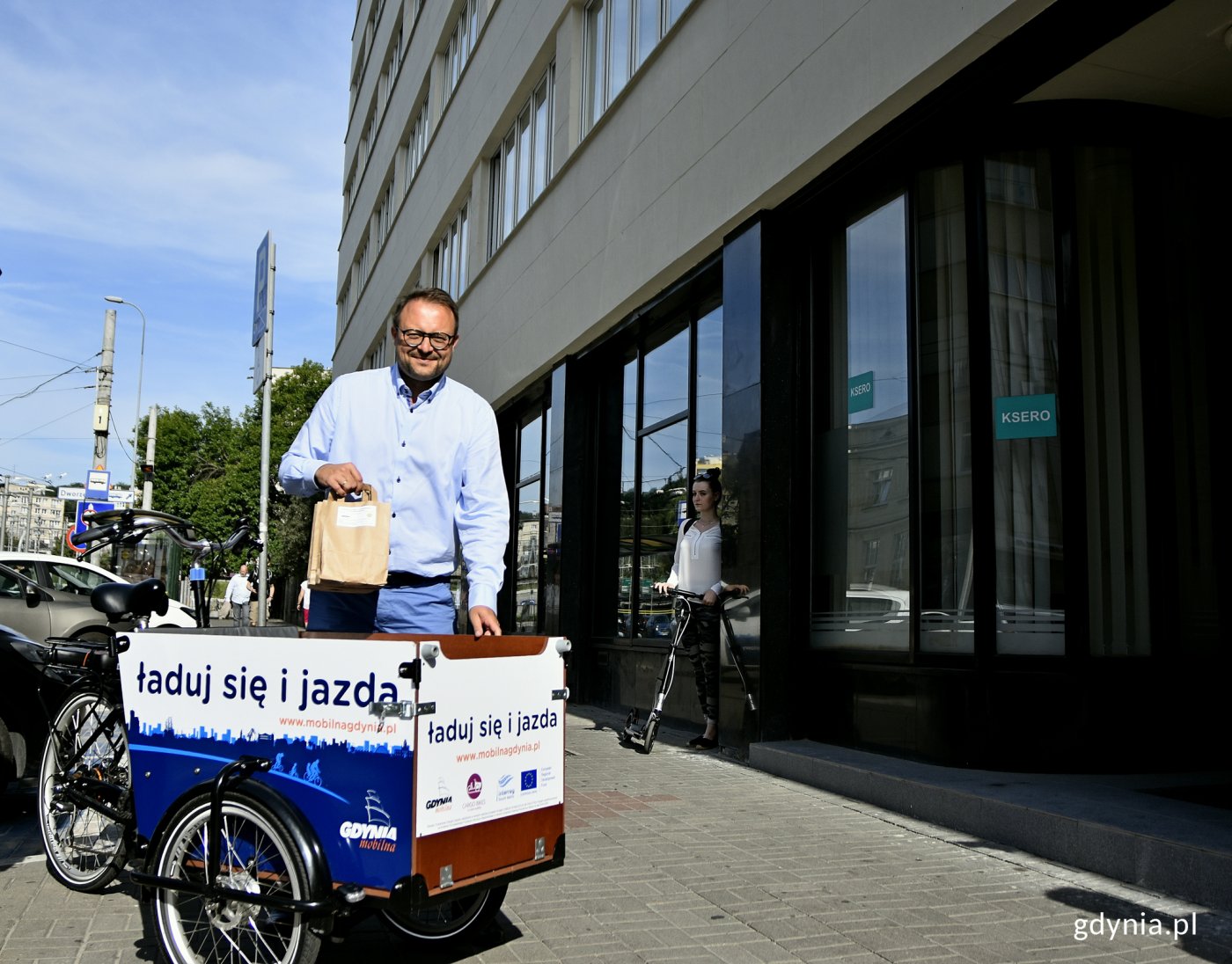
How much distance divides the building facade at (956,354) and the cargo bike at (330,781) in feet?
12.3

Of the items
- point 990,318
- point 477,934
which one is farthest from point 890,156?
point 477,934

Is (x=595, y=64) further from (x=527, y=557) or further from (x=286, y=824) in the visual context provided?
(x=286, y=824)

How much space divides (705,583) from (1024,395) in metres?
3.00

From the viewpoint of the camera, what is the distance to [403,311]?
12.8 ft

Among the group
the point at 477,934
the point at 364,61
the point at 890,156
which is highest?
the point at 364,61

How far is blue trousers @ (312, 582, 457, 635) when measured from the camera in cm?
368

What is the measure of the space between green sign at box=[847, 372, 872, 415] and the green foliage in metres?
39.1

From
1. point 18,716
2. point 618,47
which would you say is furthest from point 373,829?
point 618,47

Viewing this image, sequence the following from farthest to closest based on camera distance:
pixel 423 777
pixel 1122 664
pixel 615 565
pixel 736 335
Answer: pixel 615 565, pixel 736 335, pixel 1122 664, pixel 423 777

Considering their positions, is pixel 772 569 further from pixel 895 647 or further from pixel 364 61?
pixel 364 61

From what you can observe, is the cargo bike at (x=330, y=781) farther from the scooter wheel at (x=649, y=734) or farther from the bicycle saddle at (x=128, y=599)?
the scooter wheel at (x=649, y=734)

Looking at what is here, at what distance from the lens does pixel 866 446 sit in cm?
742

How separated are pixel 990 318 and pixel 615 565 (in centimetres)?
617

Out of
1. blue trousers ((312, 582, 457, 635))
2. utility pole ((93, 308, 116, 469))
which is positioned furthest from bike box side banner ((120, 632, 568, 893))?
utility pole ((93, 308, 116, 469))
